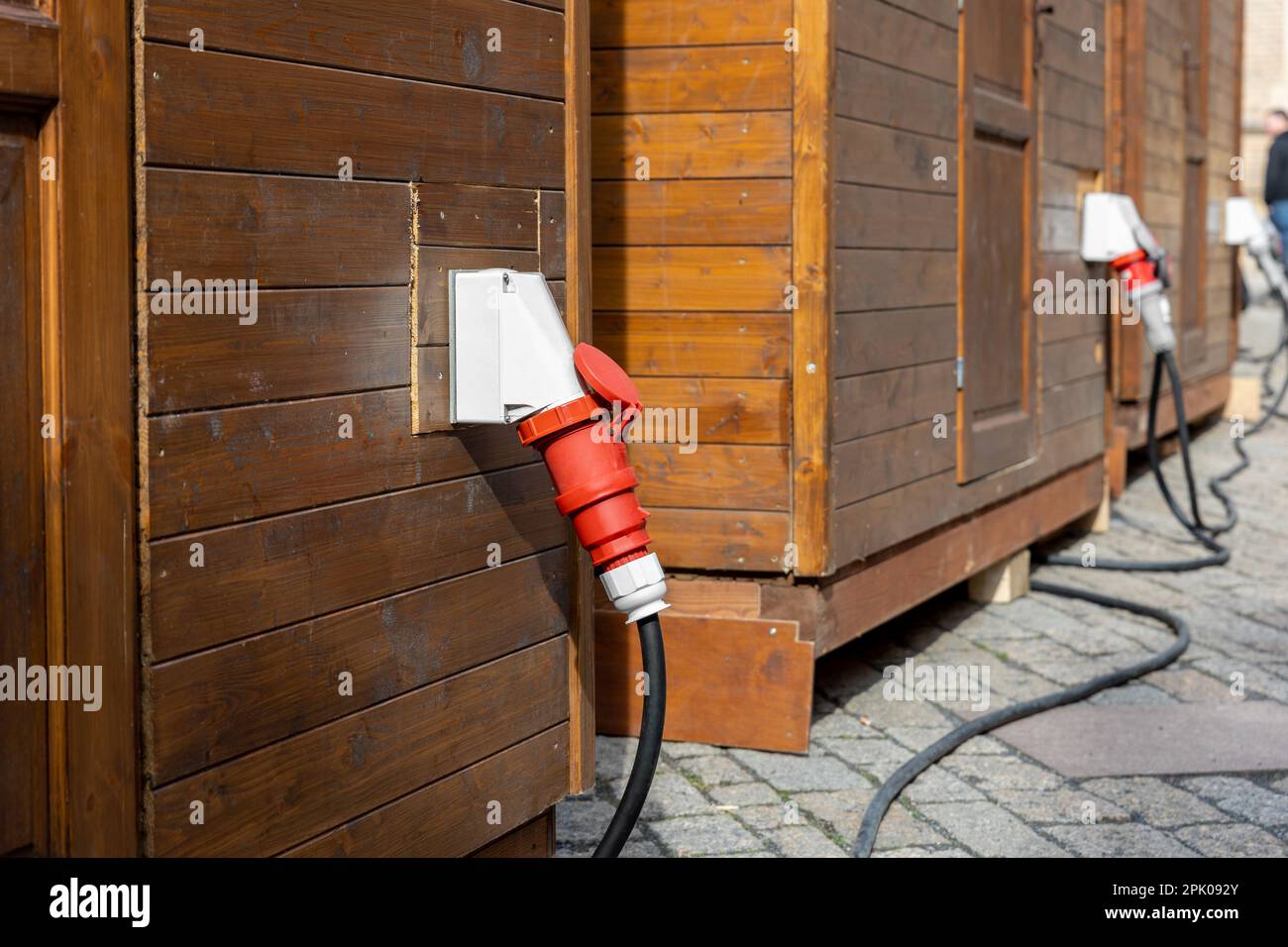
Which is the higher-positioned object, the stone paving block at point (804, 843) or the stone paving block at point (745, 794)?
the stone paving block at point (745, 794)

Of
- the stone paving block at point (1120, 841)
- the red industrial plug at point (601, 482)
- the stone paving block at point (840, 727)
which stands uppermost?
the red industrial plug at point (601, 482)

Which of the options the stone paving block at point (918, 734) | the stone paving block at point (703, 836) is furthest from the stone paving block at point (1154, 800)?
the stone paving block at point (703, 836)

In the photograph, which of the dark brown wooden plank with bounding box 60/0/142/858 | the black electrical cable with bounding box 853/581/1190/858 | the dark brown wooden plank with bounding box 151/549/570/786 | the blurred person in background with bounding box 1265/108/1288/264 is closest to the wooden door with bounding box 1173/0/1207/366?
the blurred person in background with bounding box 1265/108/1288/264

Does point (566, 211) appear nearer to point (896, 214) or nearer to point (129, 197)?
point (129, 197)

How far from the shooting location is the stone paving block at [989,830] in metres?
3.47

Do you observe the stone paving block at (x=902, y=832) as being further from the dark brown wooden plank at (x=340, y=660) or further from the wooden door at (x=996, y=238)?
the wooden door at (x=996, y=238)

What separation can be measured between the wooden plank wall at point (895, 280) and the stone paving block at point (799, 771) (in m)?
0.54

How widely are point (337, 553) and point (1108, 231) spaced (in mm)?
5259

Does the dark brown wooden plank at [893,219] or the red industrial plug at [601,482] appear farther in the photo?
the dark brown wooden plank at [893,219]

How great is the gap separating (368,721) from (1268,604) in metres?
4.52

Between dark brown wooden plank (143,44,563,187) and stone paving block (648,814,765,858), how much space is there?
1.51m

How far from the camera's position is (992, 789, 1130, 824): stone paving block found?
12.1 feet

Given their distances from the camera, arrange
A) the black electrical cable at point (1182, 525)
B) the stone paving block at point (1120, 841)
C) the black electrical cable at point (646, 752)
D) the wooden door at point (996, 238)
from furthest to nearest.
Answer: the black electrical cable at point (1182, 525), the wooden door at point (996, 238), the stone paving block at point (1120, 841), the black electrical cable at point (646, 752)

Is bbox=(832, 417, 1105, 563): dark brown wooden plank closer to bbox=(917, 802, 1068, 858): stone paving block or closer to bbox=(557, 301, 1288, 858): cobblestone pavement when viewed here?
bbox=(557, 301, 1288, 858): cobblestone pavement
